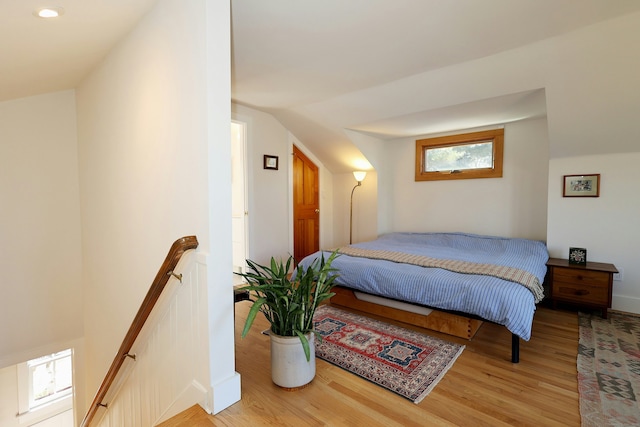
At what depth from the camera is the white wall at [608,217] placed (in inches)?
117

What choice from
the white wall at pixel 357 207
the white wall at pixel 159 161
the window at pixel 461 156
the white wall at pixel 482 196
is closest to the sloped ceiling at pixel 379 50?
the window at pixel 461 156

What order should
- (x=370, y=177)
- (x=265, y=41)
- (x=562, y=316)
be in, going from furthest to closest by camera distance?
(x=370, y=177)
(x=562, y=316)
(x=265, y=41)

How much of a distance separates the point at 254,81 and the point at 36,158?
7.48 feet

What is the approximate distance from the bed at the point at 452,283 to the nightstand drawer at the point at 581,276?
17cm

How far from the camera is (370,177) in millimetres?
4918

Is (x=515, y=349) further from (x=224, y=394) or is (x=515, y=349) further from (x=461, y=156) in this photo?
(x=461, y=156)

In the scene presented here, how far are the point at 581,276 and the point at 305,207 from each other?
361cm

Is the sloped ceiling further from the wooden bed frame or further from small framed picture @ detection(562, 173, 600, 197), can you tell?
the wooden bed frame

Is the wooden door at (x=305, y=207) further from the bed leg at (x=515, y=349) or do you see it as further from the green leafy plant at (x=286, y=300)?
the bed leg at (x=515, y=349)

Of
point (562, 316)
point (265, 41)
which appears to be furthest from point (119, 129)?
point (562, 316)

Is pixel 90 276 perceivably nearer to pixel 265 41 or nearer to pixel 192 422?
pixel 192 422

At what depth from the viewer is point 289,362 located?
178 cm

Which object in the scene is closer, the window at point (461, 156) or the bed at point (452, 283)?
the bed at point (452, 283)

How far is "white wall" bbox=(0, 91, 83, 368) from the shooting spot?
2.89 m
